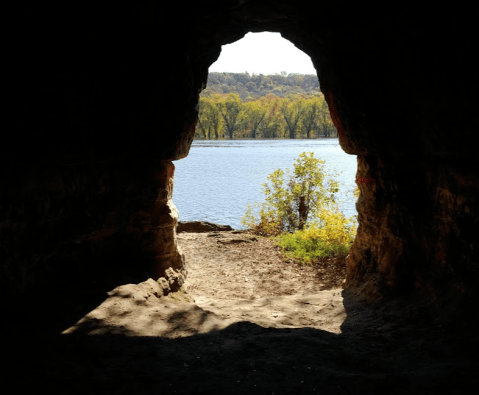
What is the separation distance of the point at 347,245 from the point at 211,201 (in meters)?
12.2

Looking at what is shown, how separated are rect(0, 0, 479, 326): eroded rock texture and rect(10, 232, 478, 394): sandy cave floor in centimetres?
67

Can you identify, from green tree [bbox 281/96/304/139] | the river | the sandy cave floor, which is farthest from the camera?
green tree [bbox 281/96/304/139]

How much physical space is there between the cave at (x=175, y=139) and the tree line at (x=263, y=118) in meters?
56.1

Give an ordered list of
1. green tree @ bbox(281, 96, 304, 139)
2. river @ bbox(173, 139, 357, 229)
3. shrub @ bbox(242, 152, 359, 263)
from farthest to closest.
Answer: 1. green tree @ bbox(281, 96, 304, 139)
2. river @ bbox(173, 139, 357, 229)
3. shrub @ bbox(242, 152, 359, 263)

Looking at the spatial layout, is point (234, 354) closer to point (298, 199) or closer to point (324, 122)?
point (298, 199)

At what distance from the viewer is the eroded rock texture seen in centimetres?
383

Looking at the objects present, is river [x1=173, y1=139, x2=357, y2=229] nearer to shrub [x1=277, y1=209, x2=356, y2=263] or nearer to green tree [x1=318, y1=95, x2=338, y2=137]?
shrub [x1=277, y1=209, x2=356, y2=263]

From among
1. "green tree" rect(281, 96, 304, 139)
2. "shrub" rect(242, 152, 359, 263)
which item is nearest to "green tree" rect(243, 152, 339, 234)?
"shrub" rect(242, 152, 359, 263)

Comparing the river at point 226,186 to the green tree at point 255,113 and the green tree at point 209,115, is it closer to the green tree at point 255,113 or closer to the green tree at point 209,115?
the green tree at point 209,115

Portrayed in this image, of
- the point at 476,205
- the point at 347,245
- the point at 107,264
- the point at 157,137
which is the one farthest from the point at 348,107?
the point at 347,245

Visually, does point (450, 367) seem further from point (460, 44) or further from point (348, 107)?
point (348, 107)

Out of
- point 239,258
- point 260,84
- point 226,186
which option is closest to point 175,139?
point 239,258

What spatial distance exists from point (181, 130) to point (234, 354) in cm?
351

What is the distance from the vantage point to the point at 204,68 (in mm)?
6438
